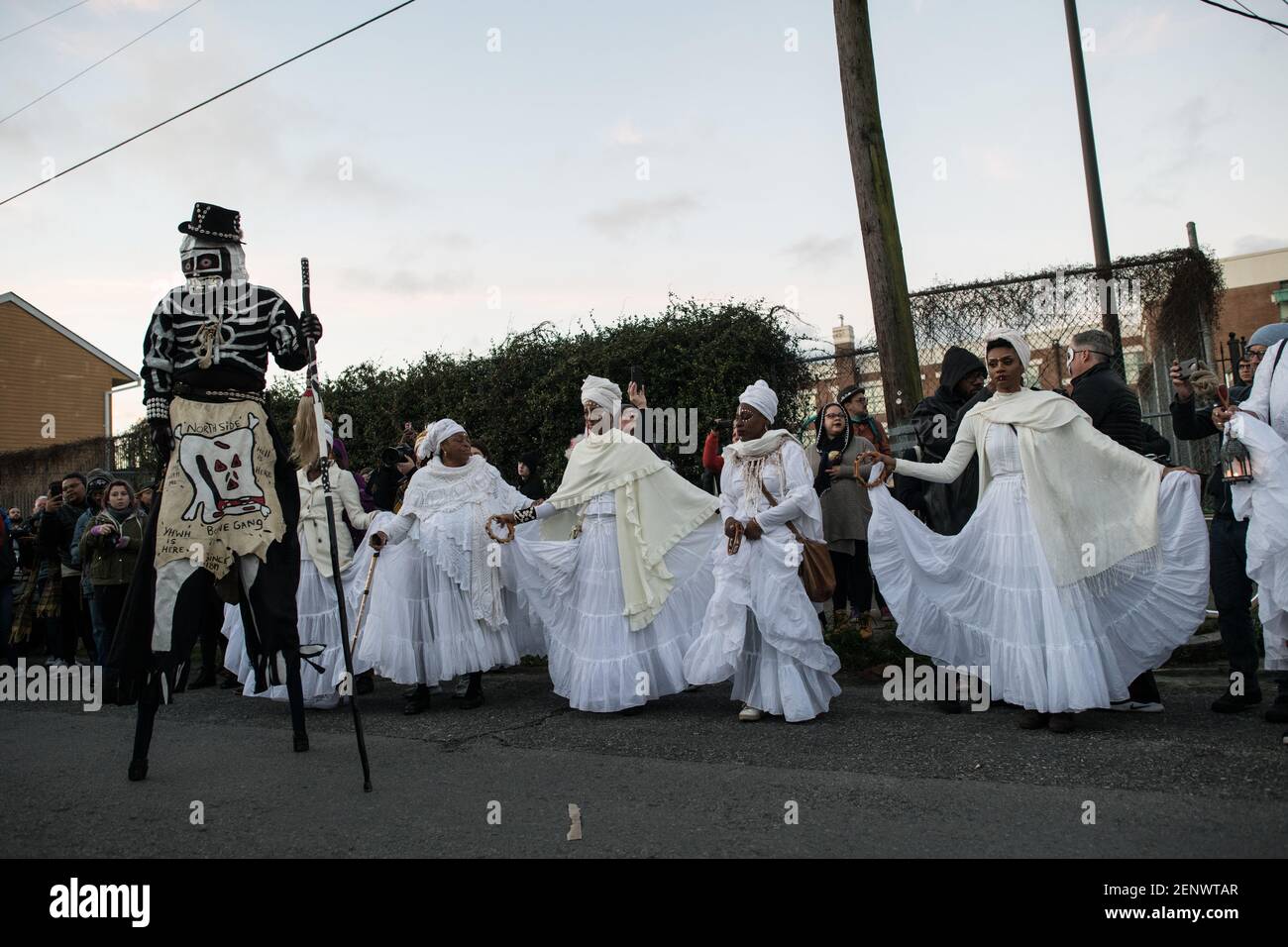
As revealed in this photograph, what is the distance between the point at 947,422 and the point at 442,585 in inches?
154

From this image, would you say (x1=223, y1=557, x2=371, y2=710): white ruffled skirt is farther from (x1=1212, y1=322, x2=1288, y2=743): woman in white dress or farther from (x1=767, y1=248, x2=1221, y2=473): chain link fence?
(x1=767, y1=248, x2=1221, y2=473): chain link fence

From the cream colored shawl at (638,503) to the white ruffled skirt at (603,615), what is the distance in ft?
0.29

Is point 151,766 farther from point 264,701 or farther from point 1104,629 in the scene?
point 1104,629

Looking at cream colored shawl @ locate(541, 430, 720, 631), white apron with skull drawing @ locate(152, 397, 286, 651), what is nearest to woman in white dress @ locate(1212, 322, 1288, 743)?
cream colored shawl @ locate(541, 430, 720, 631)

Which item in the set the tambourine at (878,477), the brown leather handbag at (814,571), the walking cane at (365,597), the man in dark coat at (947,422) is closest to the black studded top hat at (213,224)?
the walking cane at (365,597)

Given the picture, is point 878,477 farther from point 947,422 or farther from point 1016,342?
point 947,422

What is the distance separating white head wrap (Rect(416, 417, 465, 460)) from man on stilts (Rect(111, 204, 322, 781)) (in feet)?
6.49

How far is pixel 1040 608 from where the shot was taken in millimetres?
5699

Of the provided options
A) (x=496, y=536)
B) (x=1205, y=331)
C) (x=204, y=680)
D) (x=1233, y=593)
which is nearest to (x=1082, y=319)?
(x=1205, y=331)

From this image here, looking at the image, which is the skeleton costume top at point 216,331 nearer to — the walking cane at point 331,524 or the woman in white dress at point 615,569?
the walking cane at point 331,524

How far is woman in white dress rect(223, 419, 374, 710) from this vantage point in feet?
25.4

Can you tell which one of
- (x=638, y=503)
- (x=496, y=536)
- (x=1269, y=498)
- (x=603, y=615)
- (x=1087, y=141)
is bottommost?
(x=603, y=615)
